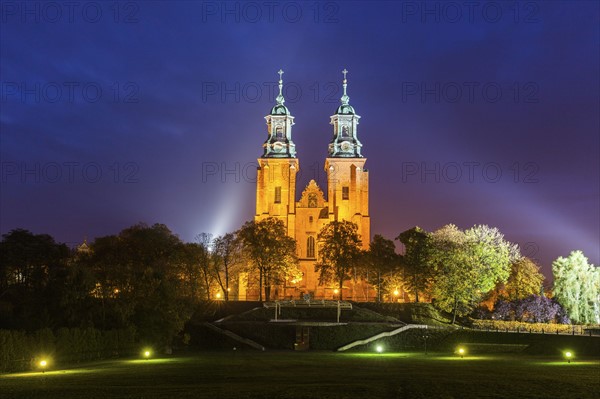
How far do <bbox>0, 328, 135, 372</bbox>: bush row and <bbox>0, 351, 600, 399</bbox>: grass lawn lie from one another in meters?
2.46

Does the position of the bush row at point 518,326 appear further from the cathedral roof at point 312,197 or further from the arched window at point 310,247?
the cathedral roof at point 312,197

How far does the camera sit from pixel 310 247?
10725 centimetres

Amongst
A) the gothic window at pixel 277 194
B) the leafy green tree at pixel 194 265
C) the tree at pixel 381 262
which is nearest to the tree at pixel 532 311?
the tree at pixel 381 262

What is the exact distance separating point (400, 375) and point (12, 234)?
55693 mm

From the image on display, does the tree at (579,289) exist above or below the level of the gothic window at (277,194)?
below

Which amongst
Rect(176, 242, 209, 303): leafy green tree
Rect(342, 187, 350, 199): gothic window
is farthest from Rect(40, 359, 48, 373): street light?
Rect(342, 187, 350, 199): gothic window

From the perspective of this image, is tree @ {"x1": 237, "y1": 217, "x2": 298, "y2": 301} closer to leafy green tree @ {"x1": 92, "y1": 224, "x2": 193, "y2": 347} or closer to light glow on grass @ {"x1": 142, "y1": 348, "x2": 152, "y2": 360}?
leafy green tree @ {"x1": 92, "y1": 224, "x2": 193, "y2": 347}

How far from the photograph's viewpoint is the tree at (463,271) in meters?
76.4

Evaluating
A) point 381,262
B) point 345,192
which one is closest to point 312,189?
point 345,192

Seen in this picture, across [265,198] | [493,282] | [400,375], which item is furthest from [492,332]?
[265,198]

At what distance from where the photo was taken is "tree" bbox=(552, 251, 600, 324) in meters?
80.2

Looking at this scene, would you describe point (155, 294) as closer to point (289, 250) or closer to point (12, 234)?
point (12, 234)

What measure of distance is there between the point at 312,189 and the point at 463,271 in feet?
128

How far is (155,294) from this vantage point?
58.7 meters
